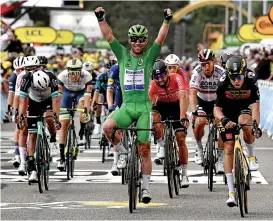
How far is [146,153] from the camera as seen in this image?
13422mm

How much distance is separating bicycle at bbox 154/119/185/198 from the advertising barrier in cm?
1143

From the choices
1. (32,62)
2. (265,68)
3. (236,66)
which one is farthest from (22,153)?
(265,68)

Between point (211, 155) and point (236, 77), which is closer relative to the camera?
point (236, 77)

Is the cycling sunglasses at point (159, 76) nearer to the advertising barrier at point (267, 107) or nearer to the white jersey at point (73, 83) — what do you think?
the white jersey at point (73, 83)

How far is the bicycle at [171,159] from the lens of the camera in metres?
14.7

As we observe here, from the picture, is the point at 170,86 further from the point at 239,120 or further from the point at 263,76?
the point at 263,76

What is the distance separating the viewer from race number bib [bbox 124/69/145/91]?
44.9 ft

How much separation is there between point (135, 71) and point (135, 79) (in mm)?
93

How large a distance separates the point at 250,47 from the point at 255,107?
1424 inches

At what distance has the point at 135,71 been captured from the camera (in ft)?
44.9

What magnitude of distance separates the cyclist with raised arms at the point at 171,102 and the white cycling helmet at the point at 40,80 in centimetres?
141

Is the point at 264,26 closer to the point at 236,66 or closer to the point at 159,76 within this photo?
the point at 159,76

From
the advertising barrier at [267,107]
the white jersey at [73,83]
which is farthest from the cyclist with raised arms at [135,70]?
the advertising barrier at [267,107]

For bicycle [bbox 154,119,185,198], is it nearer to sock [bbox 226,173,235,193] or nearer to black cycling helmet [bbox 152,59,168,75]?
black cycling helmet [bbox 152,59,168,75]
